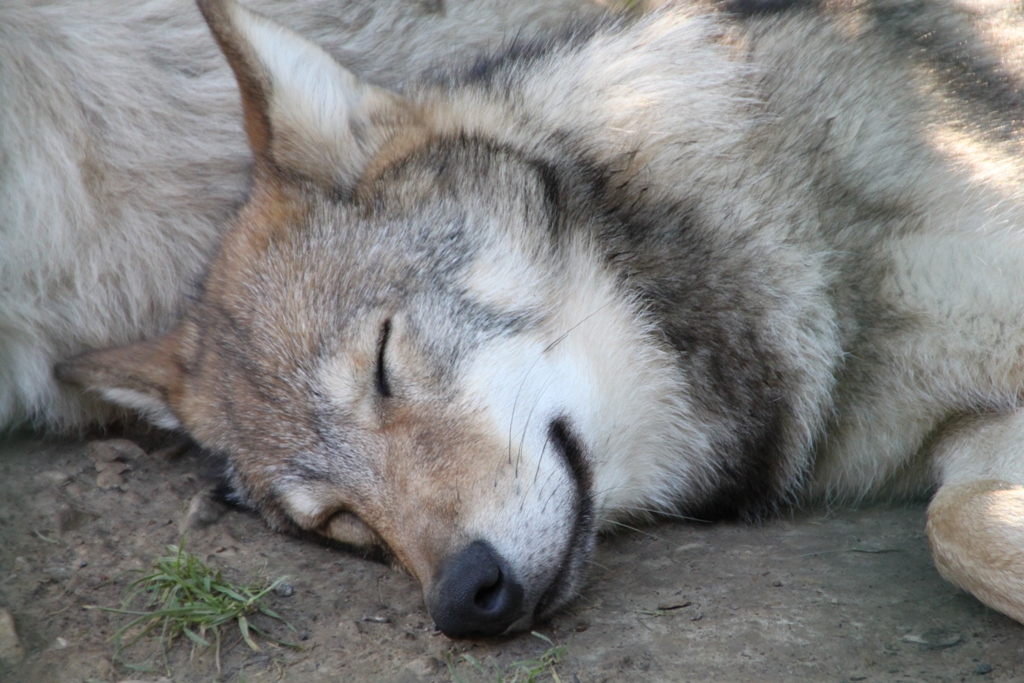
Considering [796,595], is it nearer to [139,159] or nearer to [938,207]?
[938,207]

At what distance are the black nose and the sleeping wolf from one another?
0.15m

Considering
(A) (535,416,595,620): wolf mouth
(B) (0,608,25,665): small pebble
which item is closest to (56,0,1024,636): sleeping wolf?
(A) (535,416,595,620): wolf mouth

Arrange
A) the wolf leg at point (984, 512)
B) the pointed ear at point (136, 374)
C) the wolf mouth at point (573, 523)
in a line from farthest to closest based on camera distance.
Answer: the pointed ear at point (136, 374) → the wolf mouth at point (573, 523) → the wolf leg at point (984, 512)

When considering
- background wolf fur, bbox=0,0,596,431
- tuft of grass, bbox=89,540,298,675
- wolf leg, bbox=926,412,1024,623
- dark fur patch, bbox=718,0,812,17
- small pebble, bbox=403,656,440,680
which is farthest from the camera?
background wolf fur, bbox=0,0,596,431

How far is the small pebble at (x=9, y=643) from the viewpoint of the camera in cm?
250

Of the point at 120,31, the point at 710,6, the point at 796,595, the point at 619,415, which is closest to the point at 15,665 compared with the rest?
the point at 619,415

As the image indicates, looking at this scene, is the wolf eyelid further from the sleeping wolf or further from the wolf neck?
the wolf neck

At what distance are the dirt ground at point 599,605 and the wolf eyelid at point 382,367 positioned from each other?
0.58 metres

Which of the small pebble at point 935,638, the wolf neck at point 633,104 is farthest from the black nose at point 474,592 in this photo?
the wolf neck at point 633,104

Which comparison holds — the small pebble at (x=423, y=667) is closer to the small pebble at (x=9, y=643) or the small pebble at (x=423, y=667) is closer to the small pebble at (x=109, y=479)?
the small pebble at (x=9, y=643)

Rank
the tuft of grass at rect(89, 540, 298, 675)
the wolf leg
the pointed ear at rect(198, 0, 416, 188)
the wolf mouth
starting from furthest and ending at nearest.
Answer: the pointed ear at rect(198, 0, 416, 188) → the tuft of grass at rect(89, 540, 298, 675) → the wolf mouth → the wolf leg

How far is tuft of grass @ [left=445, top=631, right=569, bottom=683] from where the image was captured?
7.46ft

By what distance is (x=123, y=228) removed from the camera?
3.42 metres

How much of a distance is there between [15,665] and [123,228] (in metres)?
1.52
